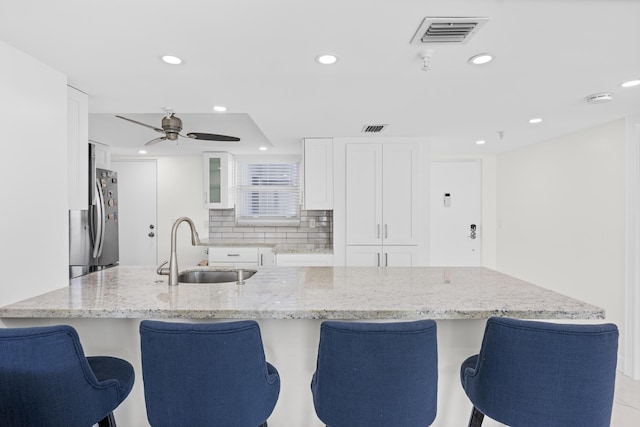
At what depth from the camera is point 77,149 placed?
2152 mm

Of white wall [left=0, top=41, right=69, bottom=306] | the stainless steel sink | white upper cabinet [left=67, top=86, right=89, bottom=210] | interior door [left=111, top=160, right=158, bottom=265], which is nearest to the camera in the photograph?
white wall [left=0, top=41, right=69, bottom=306]

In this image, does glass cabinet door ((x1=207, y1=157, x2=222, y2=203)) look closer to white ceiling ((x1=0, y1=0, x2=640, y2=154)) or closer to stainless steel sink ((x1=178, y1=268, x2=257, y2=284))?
white ceiling ((x1=0, y1=0, x2=640, y2=154))

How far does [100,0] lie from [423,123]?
259 centimetres

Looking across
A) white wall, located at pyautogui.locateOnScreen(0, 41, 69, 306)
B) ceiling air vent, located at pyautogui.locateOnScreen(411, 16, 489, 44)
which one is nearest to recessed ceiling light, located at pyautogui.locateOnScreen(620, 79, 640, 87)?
ceiling air vent, located at pyautogui.locateOnScreen(411, 16, 489, 44)

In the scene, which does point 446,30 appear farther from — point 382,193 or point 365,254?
point 365,254

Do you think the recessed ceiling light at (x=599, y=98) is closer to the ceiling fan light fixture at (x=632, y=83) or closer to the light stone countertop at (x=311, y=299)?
the ceiling fan light fixture at (x=632, y=83)

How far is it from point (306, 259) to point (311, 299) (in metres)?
2.28

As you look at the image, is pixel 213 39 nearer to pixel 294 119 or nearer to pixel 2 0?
pixel 2 0

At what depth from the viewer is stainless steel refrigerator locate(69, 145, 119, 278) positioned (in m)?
3.46

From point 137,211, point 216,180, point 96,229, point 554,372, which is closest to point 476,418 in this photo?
point 554,372

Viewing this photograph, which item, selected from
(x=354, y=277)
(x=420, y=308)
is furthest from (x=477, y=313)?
(x=354, y=277)

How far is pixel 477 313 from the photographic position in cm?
152

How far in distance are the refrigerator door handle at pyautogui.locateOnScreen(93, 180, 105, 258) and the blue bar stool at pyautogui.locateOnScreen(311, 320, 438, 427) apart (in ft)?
11.2

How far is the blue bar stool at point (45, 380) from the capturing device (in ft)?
3.79
